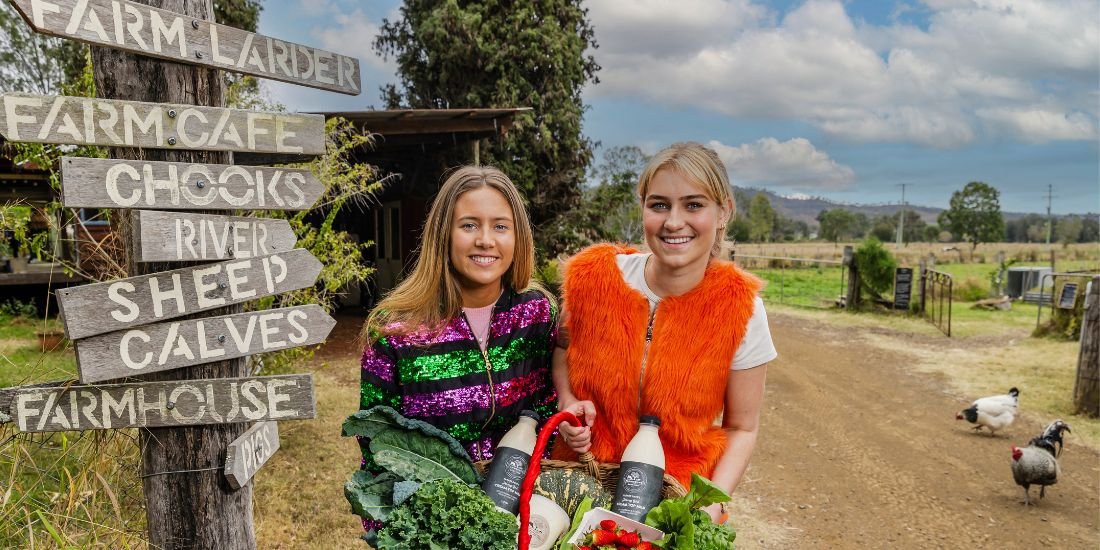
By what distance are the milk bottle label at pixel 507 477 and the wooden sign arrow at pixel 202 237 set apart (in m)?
1.32

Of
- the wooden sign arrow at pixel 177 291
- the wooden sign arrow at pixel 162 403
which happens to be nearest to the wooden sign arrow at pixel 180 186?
the wooden sign arrow at pixel 177 291

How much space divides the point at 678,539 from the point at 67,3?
2.36 meters

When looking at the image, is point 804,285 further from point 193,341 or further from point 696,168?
point 193,341

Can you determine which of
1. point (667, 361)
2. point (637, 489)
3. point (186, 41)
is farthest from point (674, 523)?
point (186, 41)

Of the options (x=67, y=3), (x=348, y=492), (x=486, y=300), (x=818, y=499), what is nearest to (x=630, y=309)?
(x=486, y=300)

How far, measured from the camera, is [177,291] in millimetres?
2379

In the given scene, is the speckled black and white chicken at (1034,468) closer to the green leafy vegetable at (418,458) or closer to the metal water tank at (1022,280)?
the green leafy vegetable at (418,458)

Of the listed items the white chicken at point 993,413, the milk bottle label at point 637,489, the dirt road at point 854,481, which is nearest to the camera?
the milk bottle label at point 637,489

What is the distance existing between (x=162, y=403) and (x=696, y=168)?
6.60ft

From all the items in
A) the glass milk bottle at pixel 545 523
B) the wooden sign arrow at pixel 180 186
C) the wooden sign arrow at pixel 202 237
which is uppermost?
the wooden sign arrow at pixel 180 186

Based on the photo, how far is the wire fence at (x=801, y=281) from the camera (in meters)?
20.7

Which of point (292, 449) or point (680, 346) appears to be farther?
point (292, 449)

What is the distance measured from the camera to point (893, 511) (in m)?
5.86

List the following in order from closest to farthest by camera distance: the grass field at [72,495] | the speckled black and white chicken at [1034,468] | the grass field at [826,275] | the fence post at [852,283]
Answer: the grass field at [72,495] → the speckled black and white chicken at [1034,468] → the fence post at [852,283] → the grass field at [826,275]
